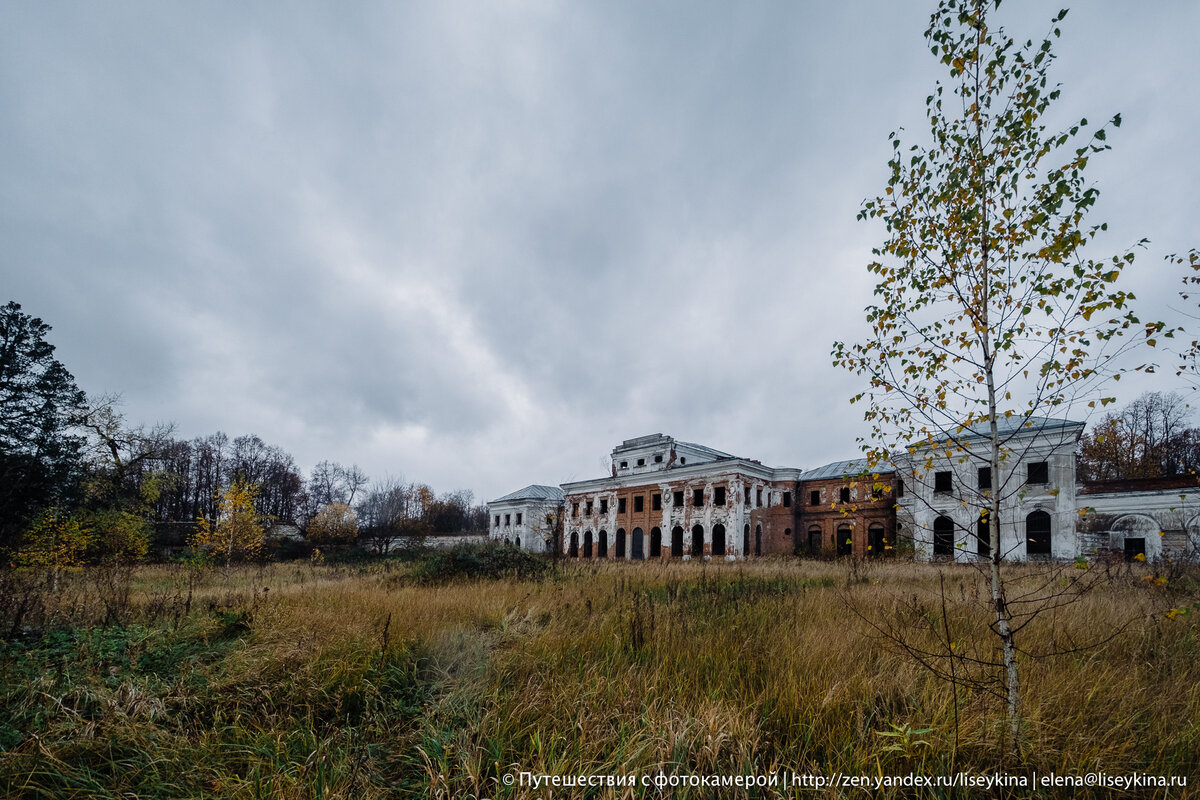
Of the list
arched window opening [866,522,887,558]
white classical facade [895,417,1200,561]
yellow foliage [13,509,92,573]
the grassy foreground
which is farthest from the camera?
arched window opening [866,522,887,558]

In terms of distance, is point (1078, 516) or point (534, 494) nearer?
point (1078, 516)

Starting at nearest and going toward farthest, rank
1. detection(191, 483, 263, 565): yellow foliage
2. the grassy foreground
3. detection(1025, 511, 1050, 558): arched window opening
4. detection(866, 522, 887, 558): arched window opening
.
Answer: the grassy foreground < detection(191, 483, 263, 565): yellow foliage < detection(1025, 511, 1050, 558): arched window opening < detection(866, 522, 887, 558): arched window opening

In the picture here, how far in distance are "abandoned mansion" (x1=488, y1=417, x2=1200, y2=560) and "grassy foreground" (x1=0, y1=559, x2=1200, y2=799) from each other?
15.0 meters

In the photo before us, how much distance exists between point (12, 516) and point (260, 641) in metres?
17.3

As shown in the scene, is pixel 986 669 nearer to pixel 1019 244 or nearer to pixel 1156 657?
pixel 1156 657

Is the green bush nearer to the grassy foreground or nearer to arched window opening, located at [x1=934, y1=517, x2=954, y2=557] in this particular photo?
the grassy foreground

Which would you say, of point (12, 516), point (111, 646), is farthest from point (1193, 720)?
point (12, 516)

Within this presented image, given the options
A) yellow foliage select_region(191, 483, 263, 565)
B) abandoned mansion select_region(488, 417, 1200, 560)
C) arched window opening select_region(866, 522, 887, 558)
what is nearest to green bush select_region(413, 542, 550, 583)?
abandoned mansion select_region(488, 417, 1200, 560)

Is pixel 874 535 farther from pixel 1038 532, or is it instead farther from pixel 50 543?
pixel 50 543

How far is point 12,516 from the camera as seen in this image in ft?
49.4

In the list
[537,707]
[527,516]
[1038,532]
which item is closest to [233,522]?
[537,707]

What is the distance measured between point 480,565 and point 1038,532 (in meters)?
27.7

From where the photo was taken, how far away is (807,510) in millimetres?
33125

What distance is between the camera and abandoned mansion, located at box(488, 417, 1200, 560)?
70.9 feet
